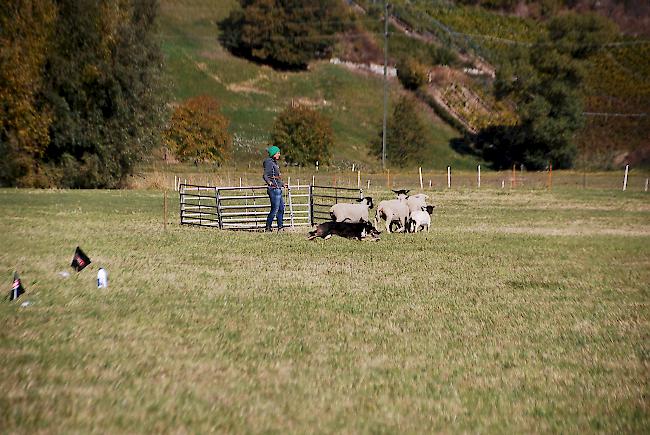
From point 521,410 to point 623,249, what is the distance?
46.7 ft

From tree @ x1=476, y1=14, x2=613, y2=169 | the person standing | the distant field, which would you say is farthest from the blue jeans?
tree @ x1=476, y1=14, x2=613, y2=169

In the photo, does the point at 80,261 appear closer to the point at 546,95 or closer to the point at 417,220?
the point at 417,220

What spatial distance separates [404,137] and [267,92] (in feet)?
90.5

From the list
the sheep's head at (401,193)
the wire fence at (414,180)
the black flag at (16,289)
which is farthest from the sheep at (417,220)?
the wire fence at (414,180)

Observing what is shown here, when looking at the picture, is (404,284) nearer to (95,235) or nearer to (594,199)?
(95,235)

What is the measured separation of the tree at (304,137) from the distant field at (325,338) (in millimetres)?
61428

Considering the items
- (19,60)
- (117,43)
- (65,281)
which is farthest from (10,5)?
(65,281)

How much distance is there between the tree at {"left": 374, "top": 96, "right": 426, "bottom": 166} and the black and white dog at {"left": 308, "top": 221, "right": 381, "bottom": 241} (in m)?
62.0

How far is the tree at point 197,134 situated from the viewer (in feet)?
251

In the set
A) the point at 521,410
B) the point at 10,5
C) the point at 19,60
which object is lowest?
the point at 521,410

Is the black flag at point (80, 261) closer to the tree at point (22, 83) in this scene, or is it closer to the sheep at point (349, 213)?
the sheep at point (349, 213)

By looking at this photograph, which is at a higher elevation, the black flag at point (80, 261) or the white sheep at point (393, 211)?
the white sheep at point (393, 211)

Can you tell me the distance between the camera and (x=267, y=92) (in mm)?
104500

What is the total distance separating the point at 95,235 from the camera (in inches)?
838
